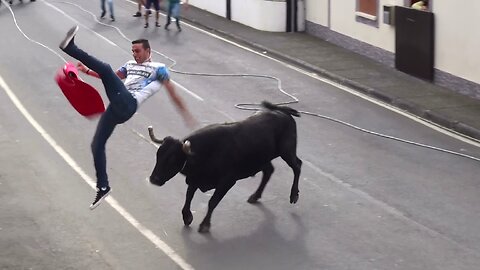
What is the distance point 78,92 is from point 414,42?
11.4 meters

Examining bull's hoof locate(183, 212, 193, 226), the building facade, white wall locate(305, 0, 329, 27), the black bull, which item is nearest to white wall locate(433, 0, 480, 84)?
the building facade

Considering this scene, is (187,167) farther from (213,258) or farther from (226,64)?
(226,64)

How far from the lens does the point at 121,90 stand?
10.4 m

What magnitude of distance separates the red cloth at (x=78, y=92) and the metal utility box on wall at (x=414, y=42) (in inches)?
420

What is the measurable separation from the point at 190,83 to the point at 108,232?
9025 millimetres

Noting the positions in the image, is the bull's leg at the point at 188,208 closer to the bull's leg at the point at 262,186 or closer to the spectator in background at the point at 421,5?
the bull's leg at the point at 262,186

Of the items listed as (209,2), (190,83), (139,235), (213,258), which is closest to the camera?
(213,258)

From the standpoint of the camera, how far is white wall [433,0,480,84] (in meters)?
18.3

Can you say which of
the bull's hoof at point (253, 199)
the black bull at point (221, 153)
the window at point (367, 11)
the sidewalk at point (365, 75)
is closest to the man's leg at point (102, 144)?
the black bull at point (221, 153)

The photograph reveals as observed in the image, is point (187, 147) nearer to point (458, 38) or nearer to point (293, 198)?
point (293, 198)

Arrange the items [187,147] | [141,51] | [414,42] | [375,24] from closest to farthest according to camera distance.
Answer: [187,147] → [141,51] → [414,42] → [375,24]

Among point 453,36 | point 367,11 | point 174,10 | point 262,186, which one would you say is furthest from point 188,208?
point 174,10

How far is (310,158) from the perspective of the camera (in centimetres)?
1421

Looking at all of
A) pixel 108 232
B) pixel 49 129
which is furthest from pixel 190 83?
pixel 108 232
